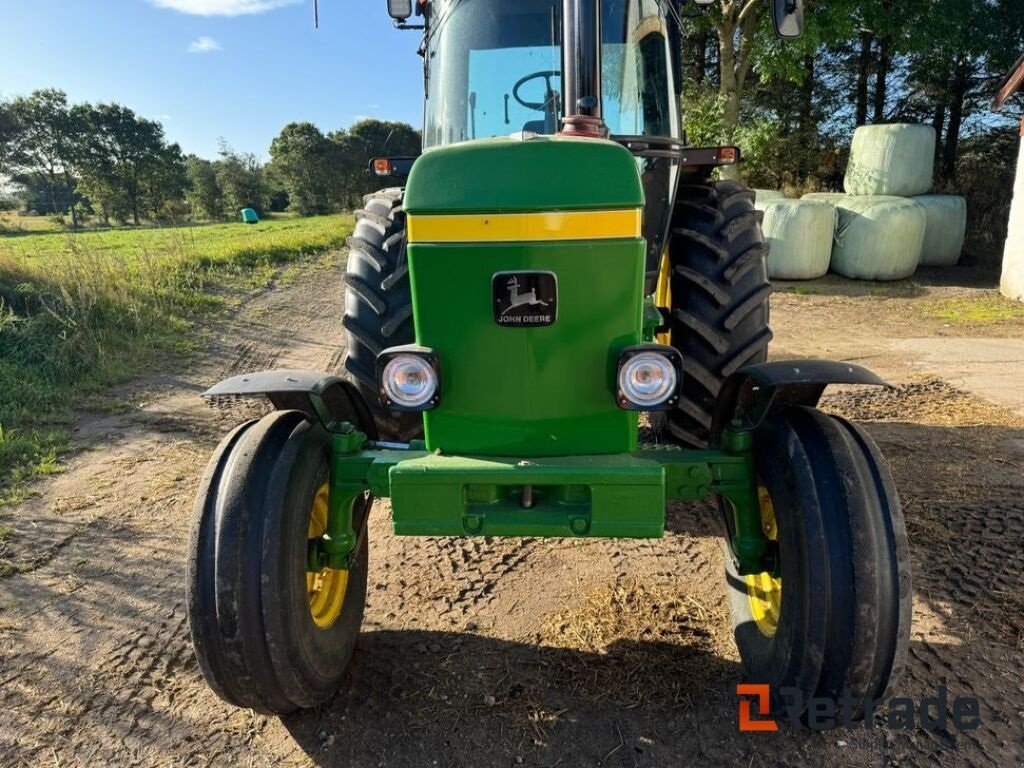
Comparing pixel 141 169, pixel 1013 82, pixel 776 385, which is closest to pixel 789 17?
pixel 776 385

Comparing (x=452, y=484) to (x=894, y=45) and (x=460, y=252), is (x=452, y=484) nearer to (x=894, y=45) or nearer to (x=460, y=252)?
(x=460, y=252)

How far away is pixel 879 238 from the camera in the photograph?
35.8 ft

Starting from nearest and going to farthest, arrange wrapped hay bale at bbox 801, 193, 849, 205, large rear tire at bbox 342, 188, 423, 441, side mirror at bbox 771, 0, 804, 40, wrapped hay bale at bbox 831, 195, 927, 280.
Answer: large rear tire at bbox 342, 188, 423, 441 < side mirror at bbox 771, 0, 804, 40 < wrapped hay bale at bbox 831, 195, 927, 280 < wrapped hay bale at bbox 801, 193, 849, 205

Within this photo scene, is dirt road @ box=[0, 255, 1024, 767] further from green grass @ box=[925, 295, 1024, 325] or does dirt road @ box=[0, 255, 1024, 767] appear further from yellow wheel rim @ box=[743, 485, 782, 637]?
green grass @ box=[925, 295, 1024, 325]

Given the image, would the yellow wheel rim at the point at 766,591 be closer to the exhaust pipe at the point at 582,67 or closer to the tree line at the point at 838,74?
the exhaust pipe at the point at 582,67

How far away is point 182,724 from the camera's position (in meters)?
2.28

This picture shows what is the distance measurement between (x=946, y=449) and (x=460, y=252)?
11.9ft

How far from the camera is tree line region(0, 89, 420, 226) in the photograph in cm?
4459

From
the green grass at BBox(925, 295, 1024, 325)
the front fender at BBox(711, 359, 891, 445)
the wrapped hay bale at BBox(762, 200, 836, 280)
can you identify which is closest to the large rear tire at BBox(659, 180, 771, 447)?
the front fender at BBox(711, 359, 891, 445)

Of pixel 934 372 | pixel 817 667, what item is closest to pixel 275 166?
pixel 934 372

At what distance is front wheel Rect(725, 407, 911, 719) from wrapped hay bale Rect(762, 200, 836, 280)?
969 centimetres

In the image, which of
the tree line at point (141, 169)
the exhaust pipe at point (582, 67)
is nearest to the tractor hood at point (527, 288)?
the exhaust pipe at point (582, 67)

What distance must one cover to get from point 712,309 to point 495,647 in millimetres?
1673

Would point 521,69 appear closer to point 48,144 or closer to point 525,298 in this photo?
point 525,298
